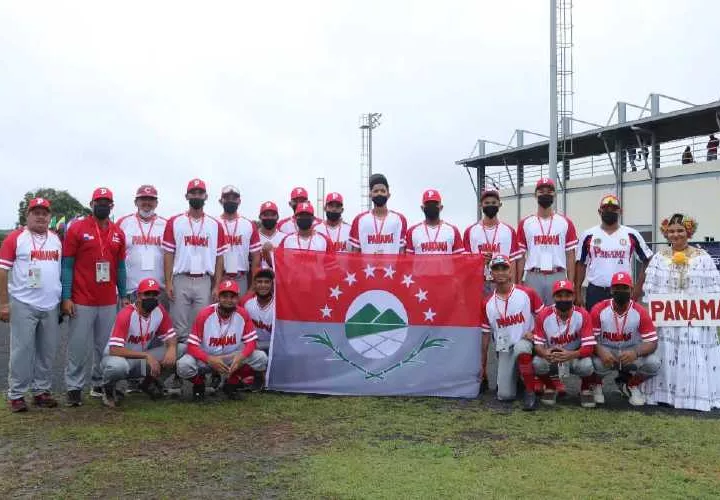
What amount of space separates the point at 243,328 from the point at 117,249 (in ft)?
5.18

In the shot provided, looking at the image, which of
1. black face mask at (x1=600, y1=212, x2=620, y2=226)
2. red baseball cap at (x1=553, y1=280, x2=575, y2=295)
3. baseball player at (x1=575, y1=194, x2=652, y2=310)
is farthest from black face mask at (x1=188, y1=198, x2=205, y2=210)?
black face mask at (x1=600, y1=212, x2=620, y2=226)

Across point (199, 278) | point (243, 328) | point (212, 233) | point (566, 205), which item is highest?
point (566, 205)

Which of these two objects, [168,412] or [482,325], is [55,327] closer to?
[168,412]

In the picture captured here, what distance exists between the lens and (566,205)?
108 ft

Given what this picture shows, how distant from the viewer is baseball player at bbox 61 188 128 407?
7051 mm

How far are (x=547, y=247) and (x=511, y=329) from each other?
1209mm

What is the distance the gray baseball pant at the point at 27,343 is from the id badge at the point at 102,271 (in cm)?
52

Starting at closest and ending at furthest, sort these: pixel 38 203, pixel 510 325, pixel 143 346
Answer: pixel 38 203 < pixel 143 346 < pixel 510 325

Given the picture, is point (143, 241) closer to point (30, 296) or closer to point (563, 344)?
point (30, 296)

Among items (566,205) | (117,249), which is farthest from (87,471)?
(566,205)

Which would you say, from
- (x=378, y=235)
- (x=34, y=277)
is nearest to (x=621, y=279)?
(x=378, y=235)

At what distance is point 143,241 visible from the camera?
7781 mm

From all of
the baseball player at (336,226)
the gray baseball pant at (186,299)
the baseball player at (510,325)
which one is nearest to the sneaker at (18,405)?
the gray baseball pant at (186,299)

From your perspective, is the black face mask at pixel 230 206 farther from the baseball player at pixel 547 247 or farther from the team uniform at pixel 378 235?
the baseball player at pixel 547 247
